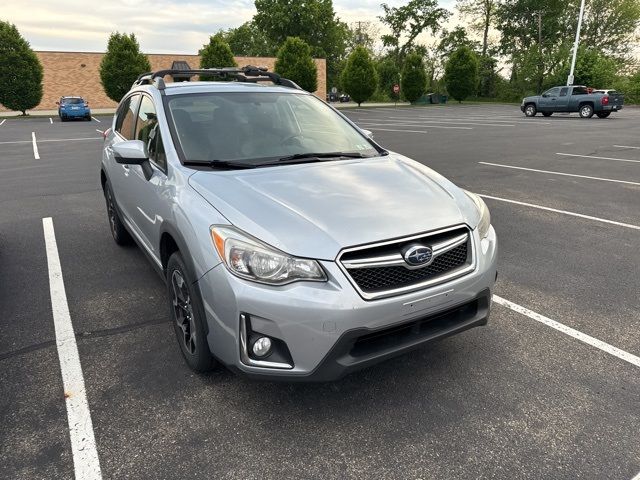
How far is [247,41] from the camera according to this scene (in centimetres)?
7931

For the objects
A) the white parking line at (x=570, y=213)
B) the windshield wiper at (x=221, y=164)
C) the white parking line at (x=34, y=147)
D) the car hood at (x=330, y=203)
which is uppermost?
the windshield wiper at (x=221, y=164)

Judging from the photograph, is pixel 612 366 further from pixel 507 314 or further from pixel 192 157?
pixel 192 157

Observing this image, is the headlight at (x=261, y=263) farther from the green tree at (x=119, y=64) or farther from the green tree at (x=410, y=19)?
the green tree at (x=410, y=19)

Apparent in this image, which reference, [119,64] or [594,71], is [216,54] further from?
[594,71]

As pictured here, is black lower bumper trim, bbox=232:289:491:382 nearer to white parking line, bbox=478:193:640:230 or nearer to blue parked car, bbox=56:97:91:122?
white parking line, bbox=478:193:640:230

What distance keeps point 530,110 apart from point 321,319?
95.7ft

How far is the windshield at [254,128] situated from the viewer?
127 inches

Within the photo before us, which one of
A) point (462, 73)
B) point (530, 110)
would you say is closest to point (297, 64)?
point (462, 73)

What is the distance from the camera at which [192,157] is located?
3076 mm

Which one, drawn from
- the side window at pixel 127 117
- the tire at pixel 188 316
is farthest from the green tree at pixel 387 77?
the tire at pixel 188 316

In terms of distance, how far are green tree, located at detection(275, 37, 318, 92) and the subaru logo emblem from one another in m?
38.0

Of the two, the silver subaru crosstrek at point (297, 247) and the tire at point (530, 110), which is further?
the tire at point (530, 110)

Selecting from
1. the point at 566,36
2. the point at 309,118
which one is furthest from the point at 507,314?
the point at 566,36

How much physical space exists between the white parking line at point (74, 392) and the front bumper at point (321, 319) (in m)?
0.76
